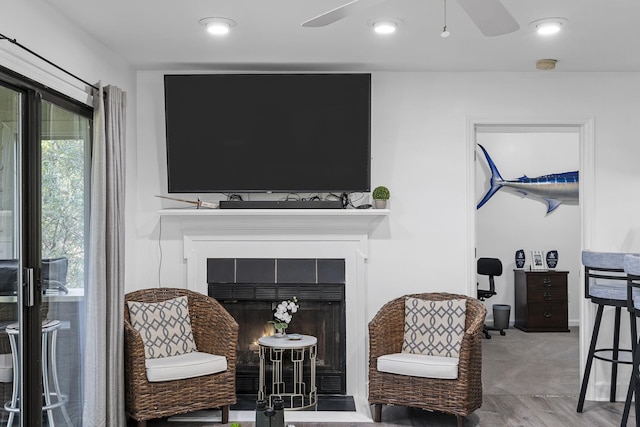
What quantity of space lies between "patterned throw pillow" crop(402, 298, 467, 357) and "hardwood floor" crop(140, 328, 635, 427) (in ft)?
1.52

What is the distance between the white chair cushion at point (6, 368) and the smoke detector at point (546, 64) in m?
3.75

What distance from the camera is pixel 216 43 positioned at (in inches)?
166

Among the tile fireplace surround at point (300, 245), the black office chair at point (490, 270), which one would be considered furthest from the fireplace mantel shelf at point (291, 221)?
the black office chair at point (490, 270)

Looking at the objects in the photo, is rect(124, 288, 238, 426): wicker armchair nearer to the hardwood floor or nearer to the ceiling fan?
the hardwood floor

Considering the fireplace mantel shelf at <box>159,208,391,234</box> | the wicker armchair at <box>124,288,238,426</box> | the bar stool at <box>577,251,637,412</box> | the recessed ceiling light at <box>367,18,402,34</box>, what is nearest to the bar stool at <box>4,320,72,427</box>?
the wicker armchair at <box>124,288,238,426</box>

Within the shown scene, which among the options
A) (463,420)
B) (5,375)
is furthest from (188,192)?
(463,420)

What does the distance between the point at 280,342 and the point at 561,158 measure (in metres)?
5.23

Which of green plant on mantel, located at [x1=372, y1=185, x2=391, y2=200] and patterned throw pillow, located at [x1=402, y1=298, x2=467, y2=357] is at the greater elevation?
green plant on mantel, located at [x1=372, y1=185, x2=391, y2=200]

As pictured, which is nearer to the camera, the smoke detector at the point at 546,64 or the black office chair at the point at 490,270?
the smoke detector at the point at 546,64

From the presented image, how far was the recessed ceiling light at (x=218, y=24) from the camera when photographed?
12.3 feet

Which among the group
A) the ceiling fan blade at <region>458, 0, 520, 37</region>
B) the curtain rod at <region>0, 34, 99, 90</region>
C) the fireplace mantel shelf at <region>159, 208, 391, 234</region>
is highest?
the curtain rod at <region>0, 34, 99, 90</region>

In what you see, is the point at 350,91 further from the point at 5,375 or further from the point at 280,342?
the point at 5,375

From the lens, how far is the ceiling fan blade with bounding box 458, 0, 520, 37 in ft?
7.48

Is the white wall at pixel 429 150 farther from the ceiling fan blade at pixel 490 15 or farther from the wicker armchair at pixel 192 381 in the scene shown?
the ceiling fan blade at pixel 490 15
